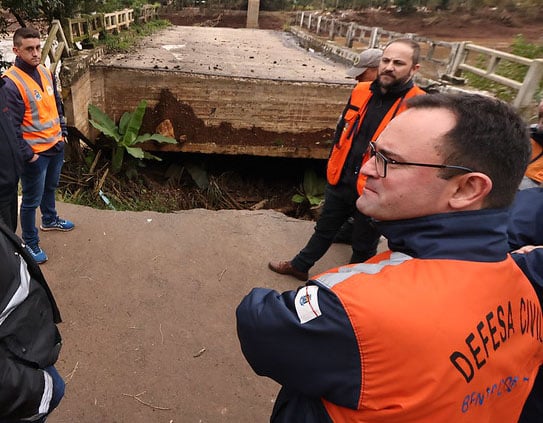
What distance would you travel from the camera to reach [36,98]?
9.93 ft

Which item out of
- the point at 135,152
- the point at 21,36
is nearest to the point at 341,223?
the point at 21,36

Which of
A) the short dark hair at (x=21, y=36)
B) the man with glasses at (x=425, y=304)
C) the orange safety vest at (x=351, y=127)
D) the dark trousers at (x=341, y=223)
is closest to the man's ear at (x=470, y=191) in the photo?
the man with glasses at (x=425, y=304)

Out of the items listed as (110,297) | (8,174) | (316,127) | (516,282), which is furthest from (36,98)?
(316,127)

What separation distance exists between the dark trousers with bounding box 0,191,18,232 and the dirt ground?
0.56 meters

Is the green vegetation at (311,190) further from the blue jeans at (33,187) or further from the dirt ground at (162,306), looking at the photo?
the blue jeans at (33,187)

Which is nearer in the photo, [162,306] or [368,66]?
[162,306]

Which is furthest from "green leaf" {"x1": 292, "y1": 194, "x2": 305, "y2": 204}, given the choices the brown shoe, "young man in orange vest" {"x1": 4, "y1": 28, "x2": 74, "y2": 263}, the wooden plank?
"young man in orange vest" {"x1": 4, "y1": 28, "x2": 74, "y2": 263}

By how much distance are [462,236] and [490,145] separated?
25 cm

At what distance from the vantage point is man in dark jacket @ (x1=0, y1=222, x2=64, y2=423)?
3.94 ft

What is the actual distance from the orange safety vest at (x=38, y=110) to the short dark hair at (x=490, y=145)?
3.14 metres

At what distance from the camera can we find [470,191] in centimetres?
97

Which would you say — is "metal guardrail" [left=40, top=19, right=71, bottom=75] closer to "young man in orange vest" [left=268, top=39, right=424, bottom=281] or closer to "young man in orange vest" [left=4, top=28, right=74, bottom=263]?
"young man in orange vest" [left=4, top=28, right=74, bottom=263]

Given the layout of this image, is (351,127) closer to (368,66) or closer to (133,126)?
(368,66)

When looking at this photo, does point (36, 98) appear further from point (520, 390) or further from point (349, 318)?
point (520, 390)
